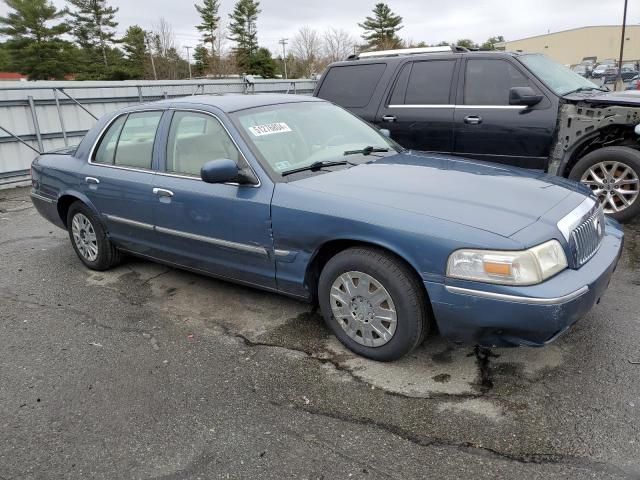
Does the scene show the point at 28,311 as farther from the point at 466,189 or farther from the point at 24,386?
the point at 466,189

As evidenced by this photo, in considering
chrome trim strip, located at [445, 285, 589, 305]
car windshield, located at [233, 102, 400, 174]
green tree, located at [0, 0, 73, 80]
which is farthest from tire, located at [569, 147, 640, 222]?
green tree, located at [0, 0, 73, 80]

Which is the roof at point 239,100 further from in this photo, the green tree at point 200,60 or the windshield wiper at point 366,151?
the green tree at point 200,60

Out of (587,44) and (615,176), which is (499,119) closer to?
(615,176)

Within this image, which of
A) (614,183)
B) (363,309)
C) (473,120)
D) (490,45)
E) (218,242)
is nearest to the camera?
(363,309)

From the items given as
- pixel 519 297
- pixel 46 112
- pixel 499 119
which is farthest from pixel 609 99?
pixel 46 112

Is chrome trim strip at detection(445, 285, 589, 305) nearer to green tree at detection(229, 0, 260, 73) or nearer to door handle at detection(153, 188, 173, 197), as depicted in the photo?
door handle at detection(153, 188, 173, 197)

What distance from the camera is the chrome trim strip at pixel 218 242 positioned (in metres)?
3.59

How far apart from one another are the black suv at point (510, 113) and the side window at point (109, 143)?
10.2 feet

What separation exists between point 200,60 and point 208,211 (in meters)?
66.3

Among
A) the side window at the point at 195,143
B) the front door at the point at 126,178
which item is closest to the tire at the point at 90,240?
the front door at the point at 126,178

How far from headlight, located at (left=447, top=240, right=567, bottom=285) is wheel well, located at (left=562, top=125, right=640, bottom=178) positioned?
341 cm

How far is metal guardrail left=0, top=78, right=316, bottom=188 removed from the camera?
9883 mm

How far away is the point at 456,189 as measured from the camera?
3240mm

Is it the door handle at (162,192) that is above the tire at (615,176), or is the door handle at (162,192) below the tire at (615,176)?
above
